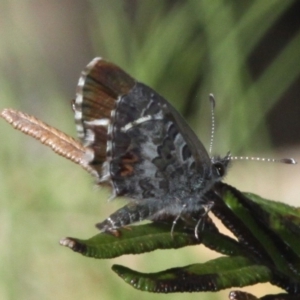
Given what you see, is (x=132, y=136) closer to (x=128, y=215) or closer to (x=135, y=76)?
(x=128, y=215)

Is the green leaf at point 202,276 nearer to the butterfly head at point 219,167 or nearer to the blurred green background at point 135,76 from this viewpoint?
the butterfly head at point 219,167

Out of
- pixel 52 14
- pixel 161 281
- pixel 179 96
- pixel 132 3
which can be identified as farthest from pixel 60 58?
pixel 161 281

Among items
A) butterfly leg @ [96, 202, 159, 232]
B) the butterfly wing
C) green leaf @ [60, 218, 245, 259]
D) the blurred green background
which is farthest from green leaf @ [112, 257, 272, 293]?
the blurred green background

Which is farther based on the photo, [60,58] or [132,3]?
[60,58]

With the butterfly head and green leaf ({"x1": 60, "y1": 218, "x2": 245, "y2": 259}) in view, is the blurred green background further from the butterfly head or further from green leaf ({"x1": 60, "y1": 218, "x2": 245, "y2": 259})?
green leaf ({"x1": 60, "y1": 218, "x2": 245, "y2": 259})

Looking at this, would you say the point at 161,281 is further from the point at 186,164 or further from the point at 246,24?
the point at 246,24

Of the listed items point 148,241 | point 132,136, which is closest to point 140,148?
point 132,136

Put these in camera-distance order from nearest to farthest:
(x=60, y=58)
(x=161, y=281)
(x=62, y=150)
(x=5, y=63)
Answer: (x=161, y=281) < (x=62, y=150) < (x=5, y=63) < (x=60, y=58)
